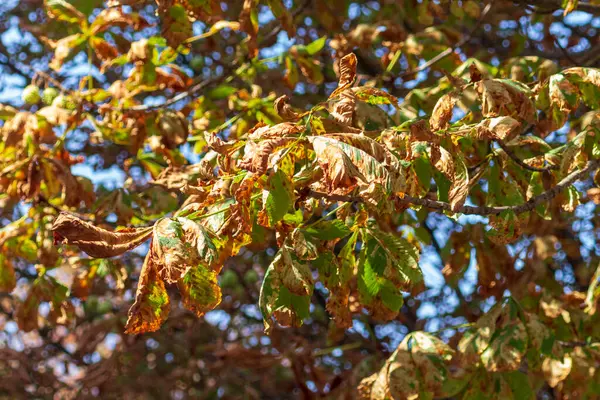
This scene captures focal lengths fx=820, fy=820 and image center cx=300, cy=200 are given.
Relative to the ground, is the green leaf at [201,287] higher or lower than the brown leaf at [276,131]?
lower

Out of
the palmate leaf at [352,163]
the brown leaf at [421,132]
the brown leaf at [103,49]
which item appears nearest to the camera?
the palmate leaf at [352,163]

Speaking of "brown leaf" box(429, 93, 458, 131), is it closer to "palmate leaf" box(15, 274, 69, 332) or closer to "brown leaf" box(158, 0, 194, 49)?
"brown leaf" box(158, 0, 194, 49)

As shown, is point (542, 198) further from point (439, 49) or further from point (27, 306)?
point (27, 306)

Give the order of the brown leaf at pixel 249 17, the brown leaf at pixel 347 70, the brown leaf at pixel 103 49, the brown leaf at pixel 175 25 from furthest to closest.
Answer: the brown leaf at pixel 103 49 → the brown leaf at pixel 249 17 → the brown leaf at pixel 175 25 → the brown leaf at pixel 347 70

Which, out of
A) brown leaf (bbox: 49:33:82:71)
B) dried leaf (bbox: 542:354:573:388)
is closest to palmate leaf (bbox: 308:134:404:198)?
dried leaf (bbox: 542:354:573:388)

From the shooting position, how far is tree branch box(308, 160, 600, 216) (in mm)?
1745

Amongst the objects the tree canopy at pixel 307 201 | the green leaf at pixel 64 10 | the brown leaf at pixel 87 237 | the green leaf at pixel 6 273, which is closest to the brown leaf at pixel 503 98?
the tree canopy at pixel 307 201

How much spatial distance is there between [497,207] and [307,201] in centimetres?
49

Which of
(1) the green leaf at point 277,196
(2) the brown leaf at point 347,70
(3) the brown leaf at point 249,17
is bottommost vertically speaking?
(3) the brown leaf at point 249,17

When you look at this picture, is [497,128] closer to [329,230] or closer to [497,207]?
[497,207]

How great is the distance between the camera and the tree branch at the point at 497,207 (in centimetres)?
174

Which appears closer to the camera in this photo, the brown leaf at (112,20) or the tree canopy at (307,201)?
the tree canopy at (307,201)

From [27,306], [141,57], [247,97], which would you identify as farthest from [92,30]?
[27,306]

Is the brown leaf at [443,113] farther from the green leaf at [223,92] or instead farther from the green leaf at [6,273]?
the green leaf at [6,273]
